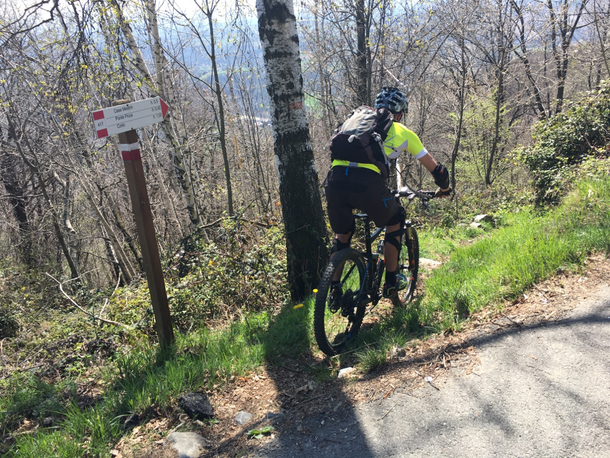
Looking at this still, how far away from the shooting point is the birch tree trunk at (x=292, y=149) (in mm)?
4367

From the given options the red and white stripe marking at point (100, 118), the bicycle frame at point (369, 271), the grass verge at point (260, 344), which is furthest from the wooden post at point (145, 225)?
the bicycle frame at point (369, 271)

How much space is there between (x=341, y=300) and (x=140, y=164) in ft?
7.12

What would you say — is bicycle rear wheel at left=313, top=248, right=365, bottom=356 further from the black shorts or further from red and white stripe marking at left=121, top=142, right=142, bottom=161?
red and white stripe marking at left=121, top=142, right=142, bottom=161

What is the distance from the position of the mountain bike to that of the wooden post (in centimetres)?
152

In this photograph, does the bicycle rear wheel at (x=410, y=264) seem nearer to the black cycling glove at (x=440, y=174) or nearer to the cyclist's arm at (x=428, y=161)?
the black cycling glove at (x=440, y=174)

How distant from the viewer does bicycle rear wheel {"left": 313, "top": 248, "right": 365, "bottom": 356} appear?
10.7 feet

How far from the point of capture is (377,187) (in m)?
3.35

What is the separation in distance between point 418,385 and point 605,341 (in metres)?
1.33

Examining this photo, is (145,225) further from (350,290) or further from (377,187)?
(377,187)

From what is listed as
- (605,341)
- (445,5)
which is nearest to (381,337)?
(605,341)

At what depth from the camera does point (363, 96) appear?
10.4 m

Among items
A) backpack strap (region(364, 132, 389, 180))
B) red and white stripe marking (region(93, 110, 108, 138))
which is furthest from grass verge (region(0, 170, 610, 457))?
red and white stripe marking (region(93, 110, 108, 138))

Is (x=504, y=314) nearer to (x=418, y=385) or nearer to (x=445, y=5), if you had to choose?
(x=418, y=385)

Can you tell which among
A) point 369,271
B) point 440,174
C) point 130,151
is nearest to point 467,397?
point 369,271
